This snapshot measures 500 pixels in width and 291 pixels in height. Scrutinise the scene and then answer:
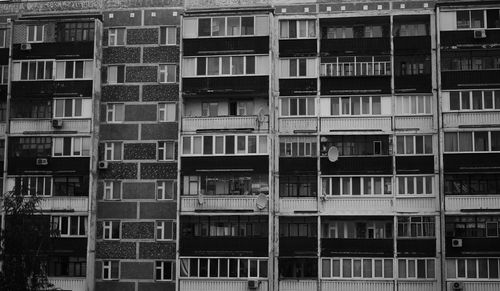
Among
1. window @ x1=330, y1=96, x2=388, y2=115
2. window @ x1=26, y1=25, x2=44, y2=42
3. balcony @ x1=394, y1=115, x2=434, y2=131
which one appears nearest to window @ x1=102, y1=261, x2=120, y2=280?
window @ x1=26, y1=25, x2=44, y2=42

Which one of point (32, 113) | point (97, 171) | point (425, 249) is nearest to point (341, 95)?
point (425, 249)

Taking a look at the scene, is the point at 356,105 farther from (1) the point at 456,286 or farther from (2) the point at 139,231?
(2) the point at 139,231

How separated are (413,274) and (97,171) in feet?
66.5

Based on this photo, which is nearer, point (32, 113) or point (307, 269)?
point (307, 269)

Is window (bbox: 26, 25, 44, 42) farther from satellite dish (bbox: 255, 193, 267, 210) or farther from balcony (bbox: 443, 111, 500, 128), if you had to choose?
balcony (bbox: 443, 111, 500, 128)

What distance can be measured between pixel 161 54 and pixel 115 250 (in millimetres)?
12655

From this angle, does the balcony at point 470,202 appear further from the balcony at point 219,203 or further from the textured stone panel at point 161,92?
the textured stone panel at point 161,92

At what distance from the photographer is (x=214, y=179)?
52719 mm

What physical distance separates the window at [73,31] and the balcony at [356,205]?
18345mm

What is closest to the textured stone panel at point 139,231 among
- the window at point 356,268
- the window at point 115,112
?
the window at point 115,112

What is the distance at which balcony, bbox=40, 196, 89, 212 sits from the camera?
53.5 metres

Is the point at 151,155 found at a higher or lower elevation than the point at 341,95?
lower

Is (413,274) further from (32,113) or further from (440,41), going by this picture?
(32,113)

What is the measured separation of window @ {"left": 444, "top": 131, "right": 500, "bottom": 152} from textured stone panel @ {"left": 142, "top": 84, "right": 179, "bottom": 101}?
55.4 ft
